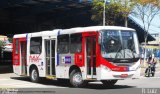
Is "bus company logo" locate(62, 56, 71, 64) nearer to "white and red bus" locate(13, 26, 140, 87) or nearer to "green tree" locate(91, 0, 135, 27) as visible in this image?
"white and red bus" locate(13, 26, 140, 87)

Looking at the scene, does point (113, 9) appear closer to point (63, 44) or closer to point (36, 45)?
point (36, 45)

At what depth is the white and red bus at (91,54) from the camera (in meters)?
20.1

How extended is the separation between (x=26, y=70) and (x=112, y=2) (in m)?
21.4

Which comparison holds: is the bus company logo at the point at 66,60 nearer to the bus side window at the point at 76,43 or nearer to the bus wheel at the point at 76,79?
the bus side window at the point at 76,43

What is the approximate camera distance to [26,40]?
2605cm

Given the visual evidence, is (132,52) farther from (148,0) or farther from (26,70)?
(148,0)

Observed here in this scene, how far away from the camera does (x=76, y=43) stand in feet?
70.3

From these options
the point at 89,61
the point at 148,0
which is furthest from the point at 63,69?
the point at 148,0

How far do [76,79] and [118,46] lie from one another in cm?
269

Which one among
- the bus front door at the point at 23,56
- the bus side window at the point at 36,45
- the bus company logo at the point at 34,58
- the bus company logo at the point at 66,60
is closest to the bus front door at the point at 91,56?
the bus company logo at the point at 66,60

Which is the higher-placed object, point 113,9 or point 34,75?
point 113,9

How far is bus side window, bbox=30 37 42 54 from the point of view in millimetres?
24575

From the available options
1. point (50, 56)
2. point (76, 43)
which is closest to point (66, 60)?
point (76, 43)

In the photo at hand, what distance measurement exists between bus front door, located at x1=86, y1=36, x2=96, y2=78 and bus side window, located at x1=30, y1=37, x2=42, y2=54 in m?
4.56
